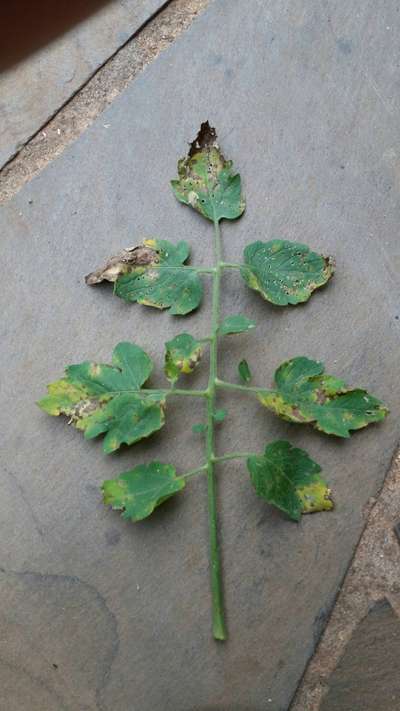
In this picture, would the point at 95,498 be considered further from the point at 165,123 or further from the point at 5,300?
the point at 165,123

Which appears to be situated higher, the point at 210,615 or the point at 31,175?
the point at 31,175

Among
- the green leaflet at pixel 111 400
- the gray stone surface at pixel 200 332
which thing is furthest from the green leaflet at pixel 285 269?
the green leaflet at pixel 111 400

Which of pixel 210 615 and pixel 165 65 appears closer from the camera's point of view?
pixel 210 615

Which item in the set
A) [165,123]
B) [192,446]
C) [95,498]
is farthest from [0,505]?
[165,123]

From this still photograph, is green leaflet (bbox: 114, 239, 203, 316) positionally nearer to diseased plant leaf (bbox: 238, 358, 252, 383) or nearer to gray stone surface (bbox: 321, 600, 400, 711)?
diseased plant leaf (bbox: 238, 358, 252, 383)

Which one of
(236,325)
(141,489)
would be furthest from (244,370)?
(141,489)
